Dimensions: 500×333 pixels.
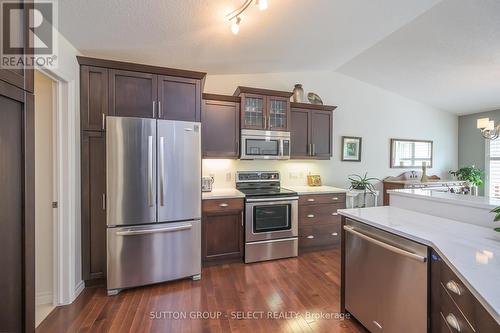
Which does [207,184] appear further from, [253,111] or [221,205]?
[253,111]

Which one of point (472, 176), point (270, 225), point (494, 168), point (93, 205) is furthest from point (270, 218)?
point (494, 168)

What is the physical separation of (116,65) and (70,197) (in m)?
1.42

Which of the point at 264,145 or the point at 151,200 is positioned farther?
the point at 264,145

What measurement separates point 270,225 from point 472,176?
5099 mm

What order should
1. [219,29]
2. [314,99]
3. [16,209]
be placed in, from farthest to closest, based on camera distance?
[314,99]
[219,29]
[16,209]

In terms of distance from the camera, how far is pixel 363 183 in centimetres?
419

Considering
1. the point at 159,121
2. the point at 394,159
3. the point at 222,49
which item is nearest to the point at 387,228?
the point at 159,121

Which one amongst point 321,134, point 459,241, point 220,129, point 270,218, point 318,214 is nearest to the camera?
point 459,241

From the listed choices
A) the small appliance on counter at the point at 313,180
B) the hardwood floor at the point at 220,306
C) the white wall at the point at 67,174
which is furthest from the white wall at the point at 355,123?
the white wall at the point at 67,174

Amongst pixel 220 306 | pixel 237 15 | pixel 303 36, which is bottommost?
pixel 220 306

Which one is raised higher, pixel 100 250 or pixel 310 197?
pixel 310 197

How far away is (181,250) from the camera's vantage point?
2447 mm

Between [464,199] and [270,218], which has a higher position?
[464,199]

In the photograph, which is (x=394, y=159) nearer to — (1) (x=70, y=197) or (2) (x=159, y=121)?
(2) (x=159, y=121)
